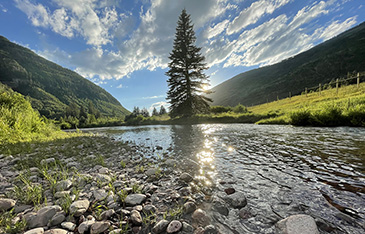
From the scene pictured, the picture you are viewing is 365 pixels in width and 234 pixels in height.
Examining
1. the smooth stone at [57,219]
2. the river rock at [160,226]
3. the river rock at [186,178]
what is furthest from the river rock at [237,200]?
the smooth stone at [57,219]

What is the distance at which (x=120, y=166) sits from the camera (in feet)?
16.5

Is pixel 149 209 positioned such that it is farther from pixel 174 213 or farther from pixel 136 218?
pixel 174 213

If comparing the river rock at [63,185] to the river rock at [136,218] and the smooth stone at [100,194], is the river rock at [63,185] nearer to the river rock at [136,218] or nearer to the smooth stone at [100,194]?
the smooth stone at [100,194]

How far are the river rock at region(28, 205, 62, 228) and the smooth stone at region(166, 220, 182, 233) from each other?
195cm

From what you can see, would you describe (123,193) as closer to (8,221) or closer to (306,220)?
(8,221)

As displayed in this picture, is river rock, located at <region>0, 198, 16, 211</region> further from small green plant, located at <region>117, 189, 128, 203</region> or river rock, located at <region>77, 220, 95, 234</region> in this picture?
small green plant, located at <region>117, 189, 128, 203</region>

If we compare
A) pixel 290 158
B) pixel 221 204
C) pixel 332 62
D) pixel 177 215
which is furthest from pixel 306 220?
→ pixel 332 62

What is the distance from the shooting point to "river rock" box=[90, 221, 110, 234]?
198cm

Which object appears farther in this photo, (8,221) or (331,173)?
(331,173)

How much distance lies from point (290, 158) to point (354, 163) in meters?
1.42

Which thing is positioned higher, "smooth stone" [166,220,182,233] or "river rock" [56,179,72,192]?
"river rock" [56,179,72,192]

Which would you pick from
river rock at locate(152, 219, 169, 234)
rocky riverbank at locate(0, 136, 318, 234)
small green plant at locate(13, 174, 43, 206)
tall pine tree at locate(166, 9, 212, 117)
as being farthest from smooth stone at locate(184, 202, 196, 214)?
tall pine tree at locate(166, 9, 212, 117)

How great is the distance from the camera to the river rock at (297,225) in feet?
6.21

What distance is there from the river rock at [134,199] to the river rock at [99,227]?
2.17ft
